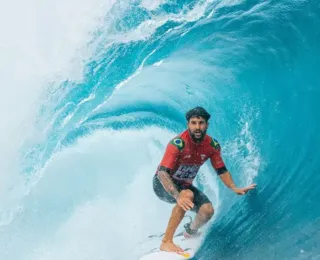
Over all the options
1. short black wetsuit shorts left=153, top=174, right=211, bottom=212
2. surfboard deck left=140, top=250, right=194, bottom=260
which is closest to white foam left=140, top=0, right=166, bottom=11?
short black wetsuit shorts left=153, top=174, right=211, bottom=212

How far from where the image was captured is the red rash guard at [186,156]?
4.62 meters

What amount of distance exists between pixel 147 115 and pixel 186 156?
3442mm

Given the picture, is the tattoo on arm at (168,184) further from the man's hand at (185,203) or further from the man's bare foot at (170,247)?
the man's bare foot at (170,247)

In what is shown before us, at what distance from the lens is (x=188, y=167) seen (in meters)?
4.87

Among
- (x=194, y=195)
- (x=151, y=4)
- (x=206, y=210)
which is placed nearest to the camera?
(x=206, y=210)

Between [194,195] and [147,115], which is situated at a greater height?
[147,115]

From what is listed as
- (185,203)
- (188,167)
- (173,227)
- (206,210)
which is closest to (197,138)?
(188,167)

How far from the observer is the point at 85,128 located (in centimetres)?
817

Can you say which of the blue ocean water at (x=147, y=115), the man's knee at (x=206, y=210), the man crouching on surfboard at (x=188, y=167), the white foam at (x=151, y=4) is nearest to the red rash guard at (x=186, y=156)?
the man crouching on surfboard at (x=188, y=167)

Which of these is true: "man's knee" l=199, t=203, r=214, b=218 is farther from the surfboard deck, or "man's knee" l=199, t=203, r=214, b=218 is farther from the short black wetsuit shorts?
the surfboard deck

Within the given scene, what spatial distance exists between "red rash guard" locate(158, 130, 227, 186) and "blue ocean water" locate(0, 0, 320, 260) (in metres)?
0.96

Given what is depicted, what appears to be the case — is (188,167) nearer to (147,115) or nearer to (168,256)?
(168,256)

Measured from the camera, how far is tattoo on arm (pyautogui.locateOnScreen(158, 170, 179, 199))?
449 cm

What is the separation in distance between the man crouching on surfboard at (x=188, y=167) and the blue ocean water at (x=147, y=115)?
86cm
